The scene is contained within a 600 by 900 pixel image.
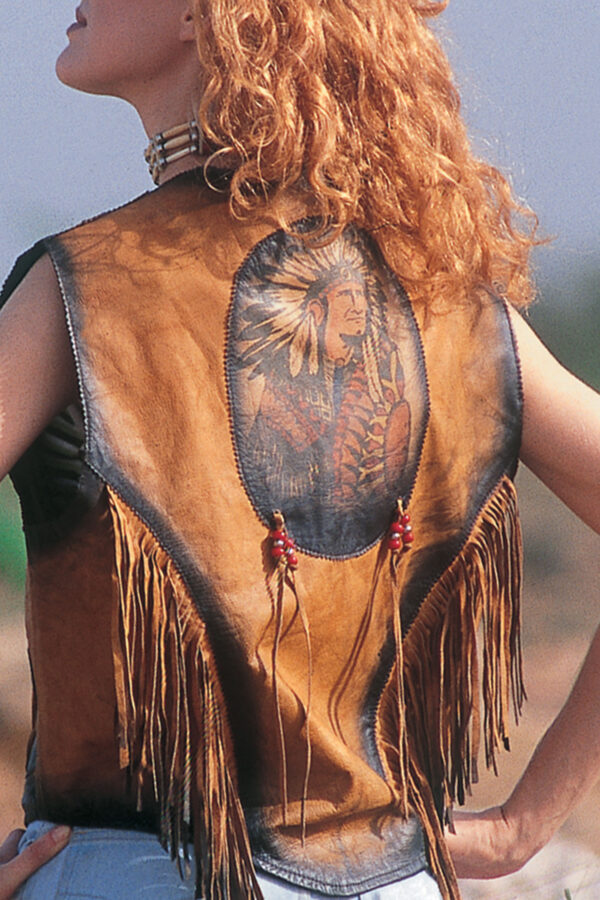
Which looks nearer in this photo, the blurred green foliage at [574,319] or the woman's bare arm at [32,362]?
the woman's bare arm at [32,362]

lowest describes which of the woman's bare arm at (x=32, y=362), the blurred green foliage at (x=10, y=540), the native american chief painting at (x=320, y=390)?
the blurred green foliage at (x=10, y=540)

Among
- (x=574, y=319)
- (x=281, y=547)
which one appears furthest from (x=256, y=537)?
(x=574, y=319)

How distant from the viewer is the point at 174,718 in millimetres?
1104

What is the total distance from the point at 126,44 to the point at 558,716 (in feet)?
3.03

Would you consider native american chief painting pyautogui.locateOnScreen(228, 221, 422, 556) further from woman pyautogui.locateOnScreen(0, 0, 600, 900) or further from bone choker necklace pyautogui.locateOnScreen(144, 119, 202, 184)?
bone choker necklace pyautogui.locateOnScreen(144, 119, 202, 184)

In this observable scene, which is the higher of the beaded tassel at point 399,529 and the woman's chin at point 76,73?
the woman's chin at point 76,73

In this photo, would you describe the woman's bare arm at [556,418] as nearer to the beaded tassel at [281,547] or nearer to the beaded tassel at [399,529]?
the beaded tassel at [399,529]

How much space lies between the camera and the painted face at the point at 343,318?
1177mm

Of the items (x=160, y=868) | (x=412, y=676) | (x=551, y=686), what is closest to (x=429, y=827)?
(x=412, y=676)

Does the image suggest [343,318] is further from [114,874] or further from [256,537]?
[114,874]

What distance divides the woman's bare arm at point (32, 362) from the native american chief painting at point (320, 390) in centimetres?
16

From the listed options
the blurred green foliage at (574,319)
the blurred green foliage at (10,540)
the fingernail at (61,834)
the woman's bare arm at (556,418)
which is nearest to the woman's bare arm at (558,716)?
the woman's bare arm at (556,418)

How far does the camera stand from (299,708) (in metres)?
1.17

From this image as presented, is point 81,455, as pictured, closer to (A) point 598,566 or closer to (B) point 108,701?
(B) point 108,701
